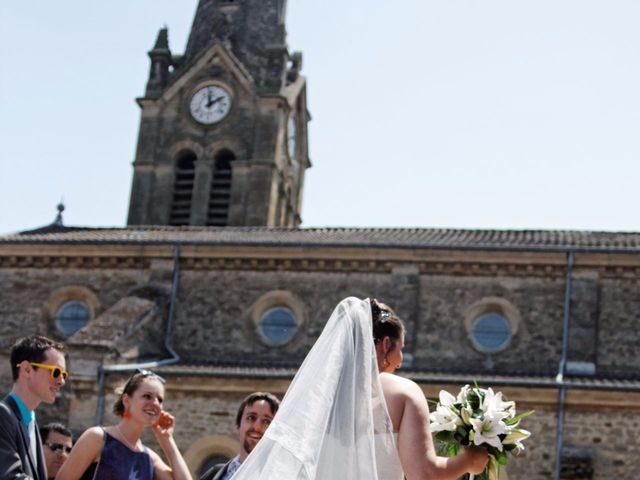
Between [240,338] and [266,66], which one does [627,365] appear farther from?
[266,66]

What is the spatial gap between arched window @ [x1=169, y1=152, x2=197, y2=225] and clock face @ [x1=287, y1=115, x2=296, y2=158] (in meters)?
3.11

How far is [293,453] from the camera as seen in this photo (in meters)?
5.58

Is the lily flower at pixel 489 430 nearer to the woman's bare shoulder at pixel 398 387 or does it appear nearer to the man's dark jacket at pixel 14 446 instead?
the woman's bare shoulder at pixel 398 387

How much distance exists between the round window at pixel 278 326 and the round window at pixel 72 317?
12.9 feet

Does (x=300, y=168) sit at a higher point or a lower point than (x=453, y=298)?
higher

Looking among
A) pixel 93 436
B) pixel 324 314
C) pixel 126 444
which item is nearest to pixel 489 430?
pixel 126 444

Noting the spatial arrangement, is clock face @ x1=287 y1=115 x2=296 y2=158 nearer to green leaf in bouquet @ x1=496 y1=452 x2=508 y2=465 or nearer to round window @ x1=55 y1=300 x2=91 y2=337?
round window @ x1=55 y1=300 x2=91 y2=337

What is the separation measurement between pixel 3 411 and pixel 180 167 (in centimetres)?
2942

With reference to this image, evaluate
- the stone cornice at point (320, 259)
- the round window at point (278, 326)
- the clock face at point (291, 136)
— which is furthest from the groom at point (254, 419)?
the clock face at point (291, 136)

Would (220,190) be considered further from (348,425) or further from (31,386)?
(348,425)

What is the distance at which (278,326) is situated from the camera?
25.3 metres

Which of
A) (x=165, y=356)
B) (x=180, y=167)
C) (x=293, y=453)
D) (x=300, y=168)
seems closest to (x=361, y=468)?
(x=293, y=453)

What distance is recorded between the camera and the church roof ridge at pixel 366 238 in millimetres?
24469

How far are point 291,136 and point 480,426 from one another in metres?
31.6
